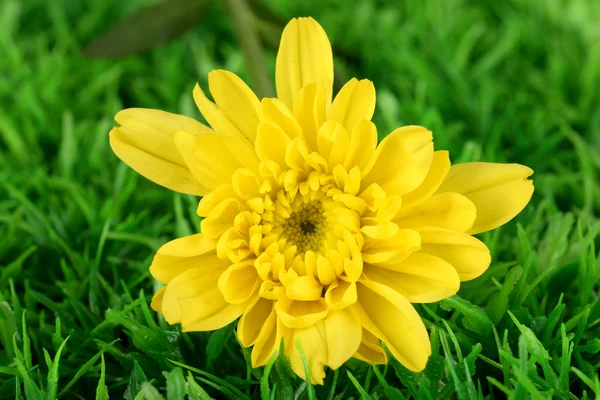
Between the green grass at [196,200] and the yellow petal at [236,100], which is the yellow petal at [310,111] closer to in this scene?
the yellow petal at [236,100]

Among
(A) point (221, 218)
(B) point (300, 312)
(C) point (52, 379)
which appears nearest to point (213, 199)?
(A) point (221, 218)

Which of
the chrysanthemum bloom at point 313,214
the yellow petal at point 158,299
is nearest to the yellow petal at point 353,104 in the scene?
the chrysanthemum bloom at point 313,214

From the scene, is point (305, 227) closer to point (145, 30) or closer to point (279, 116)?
point (279, 116)

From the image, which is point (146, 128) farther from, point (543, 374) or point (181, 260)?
point (543, 374)

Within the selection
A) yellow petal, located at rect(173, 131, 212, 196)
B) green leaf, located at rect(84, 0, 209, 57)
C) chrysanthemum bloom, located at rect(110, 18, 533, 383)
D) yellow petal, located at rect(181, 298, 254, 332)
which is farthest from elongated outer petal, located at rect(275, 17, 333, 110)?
green leaf, located at rect(84, 0, 209, 57)

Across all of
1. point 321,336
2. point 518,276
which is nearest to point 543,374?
point 518,276

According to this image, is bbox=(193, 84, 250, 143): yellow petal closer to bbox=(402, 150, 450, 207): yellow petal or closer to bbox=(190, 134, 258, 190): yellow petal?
bbox=(190, 134, 258, 190): yellow petal
